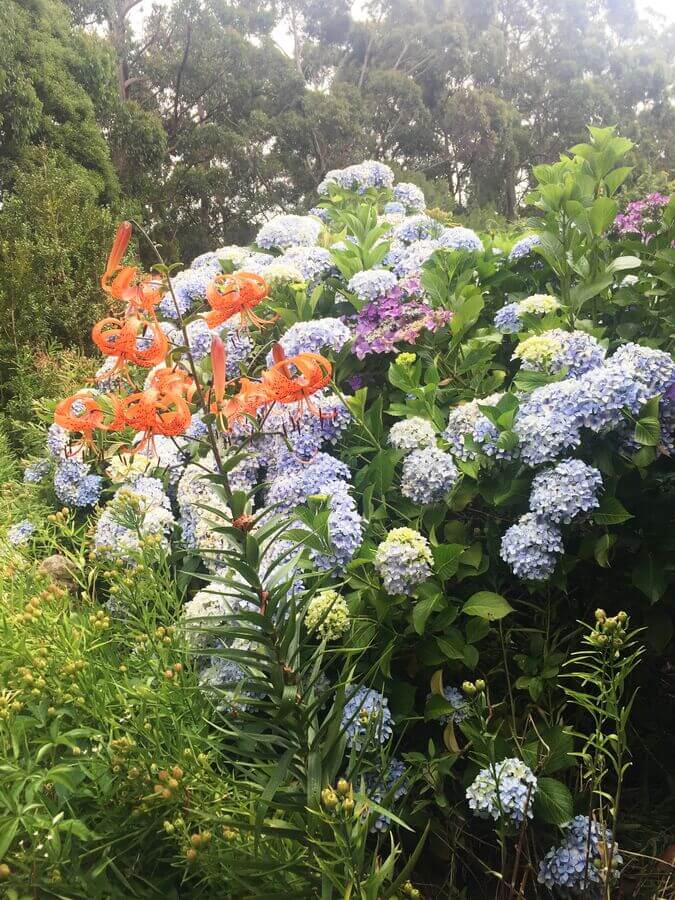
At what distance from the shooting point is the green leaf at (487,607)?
1.59 m

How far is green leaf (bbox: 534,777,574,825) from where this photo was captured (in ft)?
4.69

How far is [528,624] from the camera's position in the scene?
1.94 m

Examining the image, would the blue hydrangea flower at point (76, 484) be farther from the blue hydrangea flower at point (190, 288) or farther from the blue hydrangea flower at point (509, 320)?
the blue hydrangea flower at point (509, 320)

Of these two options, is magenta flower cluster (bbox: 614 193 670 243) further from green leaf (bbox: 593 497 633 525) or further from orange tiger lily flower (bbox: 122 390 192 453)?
orange tiger lily flower (bbox: 122 390 192 453)

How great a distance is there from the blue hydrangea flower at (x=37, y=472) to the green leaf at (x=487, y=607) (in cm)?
195

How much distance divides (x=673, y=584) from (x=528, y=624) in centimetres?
41

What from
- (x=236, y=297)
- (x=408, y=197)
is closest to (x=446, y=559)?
(x=236, y=297)

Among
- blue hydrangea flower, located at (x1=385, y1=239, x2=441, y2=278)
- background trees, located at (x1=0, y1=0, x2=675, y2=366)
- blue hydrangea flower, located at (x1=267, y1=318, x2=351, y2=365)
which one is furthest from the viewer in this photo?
background trees, located at (x1=0, y1=0, x2=675, y2=366)

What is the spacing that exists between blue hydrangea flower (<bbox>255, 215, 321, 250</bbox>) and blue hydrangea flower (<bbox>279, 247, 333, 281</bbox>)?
0.51m

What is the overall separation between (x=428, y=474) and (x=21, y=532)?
1554 mm

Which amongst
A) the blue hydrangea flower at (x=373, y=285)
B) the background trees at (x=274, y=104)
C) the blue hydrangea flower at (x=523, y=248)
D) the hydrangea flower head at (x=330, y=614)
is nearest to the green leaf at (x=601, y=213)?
the blue hydrangea flower at (x=523, y=248)

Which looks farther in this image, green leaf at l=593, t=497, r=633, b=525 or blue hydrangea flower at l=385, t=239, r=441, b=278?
blue hydrangea flower at l=385, t=239, r=441, b=278

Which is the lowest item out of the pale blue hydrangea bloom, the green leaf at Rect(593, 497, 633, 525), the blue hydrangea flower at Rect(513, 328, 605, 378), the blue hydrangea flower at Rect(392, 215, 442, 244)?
the green leaf at Rect(593, 497, 633, 525)

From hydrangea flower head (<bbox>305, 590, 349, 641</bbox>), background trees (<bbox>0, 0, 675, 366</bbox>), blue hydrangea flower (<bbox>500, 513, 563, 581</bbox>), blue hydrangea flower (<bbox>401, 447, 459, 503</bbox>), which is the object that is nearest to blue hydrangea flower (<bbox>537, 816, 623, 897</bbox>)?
blue hydrangea flower (<bbox>500, 513, 563, 581</bbox>)
